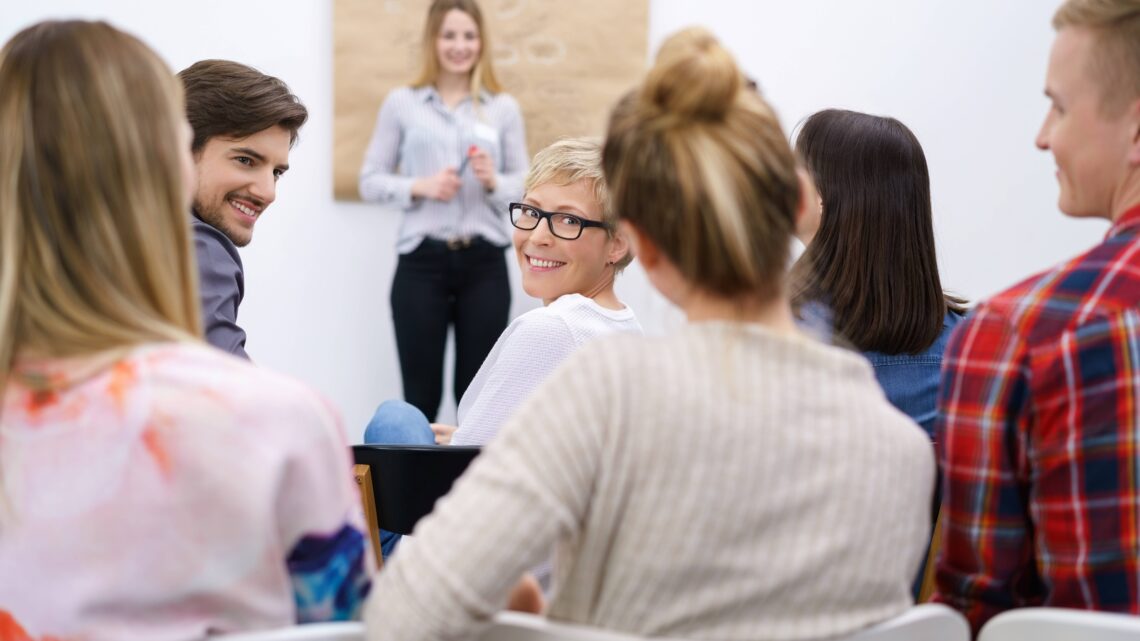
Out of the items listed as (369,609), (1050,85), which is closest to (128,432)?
(369,609)

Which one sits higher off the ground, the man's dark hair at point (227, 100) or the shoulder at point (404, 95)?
the man's dark hair at point (227, 100)

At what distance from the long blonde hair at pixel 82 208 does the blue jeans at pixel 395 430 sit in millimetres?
865

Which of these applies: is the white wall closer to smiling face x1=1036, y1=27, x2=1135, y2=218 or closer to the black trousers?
the black trousers

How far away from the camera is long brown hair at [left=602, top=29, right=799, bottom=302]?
0.97m

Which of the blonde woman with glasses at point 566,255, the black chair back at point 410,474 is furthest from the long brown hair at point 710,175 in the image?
the blonde woman with glasses at point 566,255

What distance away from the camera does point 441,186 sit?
3.97 m

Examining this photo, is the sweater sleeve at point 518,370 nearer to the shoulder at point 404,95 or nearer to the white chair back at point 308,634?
the white chair back at point 308,634

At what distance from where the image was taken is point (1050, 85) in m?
1.26

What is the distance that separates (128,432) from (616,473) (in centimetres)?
41

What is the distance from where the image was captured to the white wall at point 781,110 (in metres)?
4.19

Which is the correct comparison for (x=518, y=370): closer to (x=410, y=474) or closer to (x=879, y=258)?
(x=410, y=474)

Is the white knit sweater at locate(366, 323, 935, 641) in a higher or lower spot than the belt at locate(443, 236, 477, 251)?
higher

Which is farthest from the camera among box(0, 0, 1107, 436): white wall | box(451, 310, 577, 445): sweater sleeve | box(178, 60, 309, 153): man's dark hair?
box(0, 0, 1107, 436): white wall

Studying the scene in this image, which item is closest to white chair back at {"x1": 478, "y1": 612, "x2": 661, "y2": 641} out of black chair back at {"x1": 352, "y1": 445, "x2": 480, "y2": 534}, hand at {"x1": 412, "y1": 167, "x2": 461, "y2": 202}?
black chair back at {"x1": 352, "y1": 445, "x2": 480, "y2": 534}
